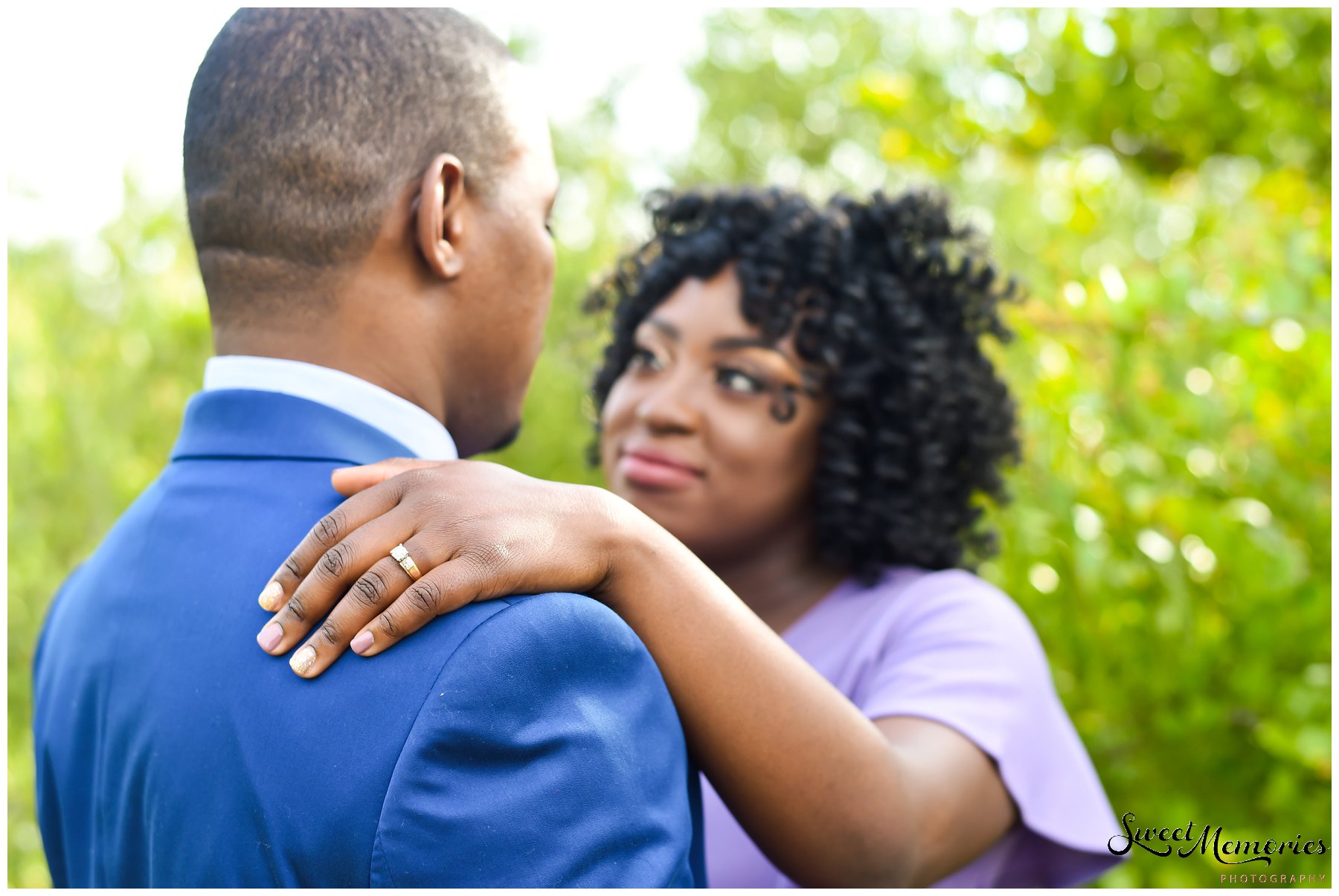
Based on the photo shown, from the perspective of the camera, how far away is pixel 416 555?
1.35 m

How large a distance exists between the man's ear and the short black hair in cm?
3

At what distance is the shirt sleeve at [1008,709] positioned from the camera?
2.24 metres

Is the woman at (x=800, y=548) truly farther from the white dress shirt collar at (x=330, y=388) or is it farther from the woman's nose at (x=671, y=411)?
the white dress shirt collar at (x=330, y=388)

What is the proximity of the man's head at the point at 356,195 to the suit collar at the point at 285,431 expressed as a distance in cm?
7

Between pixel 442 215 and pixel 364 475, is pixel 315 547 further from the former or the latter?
pixel 442 215

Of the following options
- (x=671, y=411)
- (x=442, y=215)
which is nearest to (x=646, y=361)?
(x=671, y=411)

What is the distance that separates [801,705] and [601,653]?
44 centimetres

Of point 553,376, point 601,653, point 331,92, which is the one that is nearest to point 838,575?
point 601,653

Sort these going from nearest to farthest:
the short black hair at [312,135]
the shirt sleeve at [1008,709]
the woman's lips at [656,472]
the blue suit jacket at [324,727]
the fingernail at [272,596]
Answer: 1. the blue suit jacket at [324,727]
2. the fingernail at [272,596]
3. the short black hair at [312,135]
4. the shirt sleeve at [1008,709]
5. the woman's lips at [656,472]

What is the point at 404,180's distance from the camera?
1610 mm

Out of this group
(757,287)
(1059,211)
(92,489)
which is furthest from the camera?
(92,489)

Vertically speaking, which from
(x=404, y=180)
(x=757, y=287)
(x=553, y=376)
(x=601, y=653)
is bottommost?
(x=553, y=376)

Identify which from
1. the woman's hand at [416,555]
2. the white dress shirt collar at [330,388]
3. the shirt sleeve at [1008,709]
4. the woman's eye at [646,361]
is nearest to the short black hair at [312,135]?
the white dress shirt collar at [330,388]

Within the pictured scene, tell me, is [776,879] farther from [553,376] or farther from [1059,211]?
[553,376]
